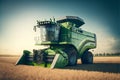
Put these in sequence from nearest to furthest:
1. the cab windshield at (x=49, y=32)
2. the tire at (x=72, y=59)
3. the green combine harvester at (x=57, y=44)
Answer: the green combine harvester at (x=57, y=44), the cab windshield at (x=49, y=32), the tire at (x=72, y=59)

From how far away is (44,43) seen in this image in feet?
27.6

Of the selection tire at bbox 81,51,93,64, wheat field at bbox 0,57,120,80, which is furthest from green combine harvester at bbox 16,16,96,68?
wheat field at bbox 0,57,120,80

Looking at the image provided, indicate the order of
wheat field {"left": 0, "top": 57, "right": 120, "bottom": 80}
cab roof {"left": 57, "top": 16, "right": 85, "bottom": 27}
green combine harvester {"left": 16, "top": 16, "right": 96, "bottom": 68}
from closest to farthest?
wheat field {"left": 0, "top": 57, "right": 120, "bottom": 80}, green combine harvester {"left": 16, "top": 16, "right": 96, "bottom": 68}, cab roof {"left": 57, "top": 16, "right": 85, "bottom": 27}

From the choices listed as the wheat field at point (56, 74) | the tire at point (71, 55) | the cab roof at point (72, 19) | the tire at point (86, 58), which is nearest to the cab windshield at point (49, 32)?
the tire at point (71, 55)

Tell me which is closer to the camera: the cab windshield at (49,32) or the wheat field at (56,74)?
the wheat field at (56,74)

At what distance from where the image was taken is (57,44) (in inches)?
351

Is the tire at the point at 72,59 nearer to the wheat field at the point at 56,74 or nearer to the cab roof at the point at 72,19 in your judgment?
the wheat field at the point at 56,74

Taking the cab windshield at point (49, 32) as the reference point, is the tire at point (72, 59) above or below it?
below

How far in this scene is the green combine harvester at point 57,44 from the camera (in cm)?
795

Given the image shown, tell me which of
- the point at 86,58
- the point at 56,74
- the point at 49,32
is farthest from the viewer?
the point at 86,58

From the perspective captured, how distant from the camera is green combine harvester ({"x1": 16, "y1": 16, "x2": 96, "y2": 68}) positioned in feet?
26.1

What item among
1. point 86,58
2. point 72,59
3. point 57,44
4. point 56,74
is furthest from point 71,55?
point 56,74

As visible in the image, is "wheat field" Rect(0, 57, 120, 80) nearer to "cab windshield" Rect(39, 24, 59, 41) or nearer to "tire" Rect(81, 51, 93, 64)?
"cab windshield" Rect(39, 24, 59, 41)

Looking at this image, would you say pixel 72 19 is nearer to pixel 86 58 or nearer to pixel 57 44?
pixel 57 44
